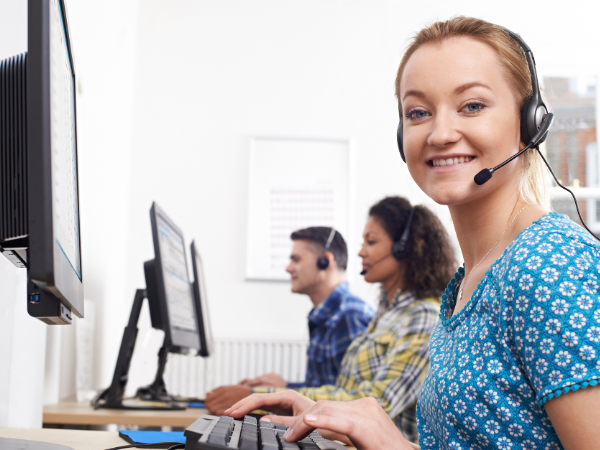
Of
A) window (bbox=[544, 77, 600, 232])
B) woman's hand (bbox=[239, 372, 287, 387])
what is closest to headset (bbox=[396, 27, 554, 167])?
woman's hand (bbox=[239, 372, 287, 387])

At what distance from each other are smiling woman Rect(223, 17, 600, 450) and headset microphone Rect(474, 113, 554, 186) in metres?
0.01

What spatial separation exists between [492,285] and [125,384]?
4.25 ft

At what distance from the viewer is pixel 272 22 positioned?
328 centimetres

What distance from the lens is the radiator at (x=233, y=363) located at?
9.77 feet

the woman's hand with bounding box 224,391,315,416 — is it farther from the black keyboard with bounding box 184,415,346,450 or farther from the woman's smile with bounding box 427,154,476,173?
the woman's smile with bounding box 427,154,476,173

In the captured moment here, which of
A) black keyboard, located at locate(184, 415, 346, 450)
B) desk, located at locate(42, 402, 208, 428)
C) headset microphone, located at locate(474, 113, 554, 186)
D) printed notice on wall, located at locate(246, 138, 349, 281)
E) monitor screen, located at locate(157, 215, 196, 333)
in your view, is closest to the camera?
black keyboard, located at locate(184, 415, 346, 450)

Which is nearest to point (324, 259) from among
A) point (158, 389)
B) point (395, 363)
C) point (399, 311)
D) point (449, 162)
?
point (399, 311)

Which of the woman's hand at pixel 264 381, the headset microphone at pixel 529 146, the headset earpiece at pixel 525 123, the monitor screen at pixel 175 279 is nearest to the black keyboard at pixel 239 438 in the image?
the headset microphone at pixel 529 146

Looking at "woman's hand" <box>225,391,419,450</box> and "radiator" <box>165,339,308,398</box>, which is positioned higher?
"woman's hand" <box>225,391,419,450</box>

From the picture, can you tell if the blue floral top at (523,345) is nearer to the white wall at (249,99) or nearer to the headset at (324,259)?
the headset at (324,259)

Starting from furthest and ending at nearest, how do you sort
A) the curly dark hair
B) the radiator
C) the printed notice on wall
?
the printed notice on wall < the radiator < the curly dark hair

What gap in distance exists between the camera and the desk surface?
76cm

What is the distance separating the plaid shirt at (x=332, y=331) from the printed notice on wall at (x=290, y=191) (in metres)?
0.71

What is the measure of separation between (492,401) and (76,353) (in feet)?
4.71
